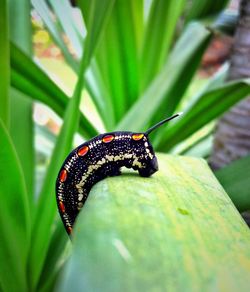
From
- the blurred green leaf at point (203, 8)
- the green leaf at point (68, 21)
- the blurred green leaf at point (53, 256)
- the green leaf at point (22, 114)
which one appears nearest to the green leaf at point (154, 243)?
the blurred green leaf at point (53, 256)

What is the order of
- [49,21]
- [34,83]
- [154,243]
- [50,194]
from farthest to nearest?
1. [49,21]
2. [34,83]
3. [50,194]
4. [154,243]

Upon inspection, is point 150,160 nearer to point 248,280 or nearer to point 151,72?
point 248,280

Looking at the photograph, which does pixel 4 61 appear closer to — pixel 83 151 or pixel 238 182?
pixel 83 151

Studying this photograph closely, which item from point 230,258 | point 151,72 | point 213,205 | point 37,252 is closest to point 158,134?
point 151,72

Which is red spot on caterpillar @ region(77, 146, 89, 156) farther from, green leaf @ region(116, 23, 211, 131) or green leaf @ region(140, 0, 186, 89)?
green leaf @ region(140, 0, 186, 89)

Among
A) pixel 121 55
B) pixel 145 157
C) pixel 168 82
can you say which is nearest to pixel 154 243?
pixel 145 157

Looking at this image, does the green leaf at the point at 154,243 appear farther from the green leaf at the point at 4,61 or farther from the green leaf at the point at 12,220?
the green leaf at the point at 4,61

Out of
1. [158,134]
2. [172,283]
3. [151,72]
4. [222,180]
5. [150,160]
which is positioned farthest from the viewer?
[151,72]
